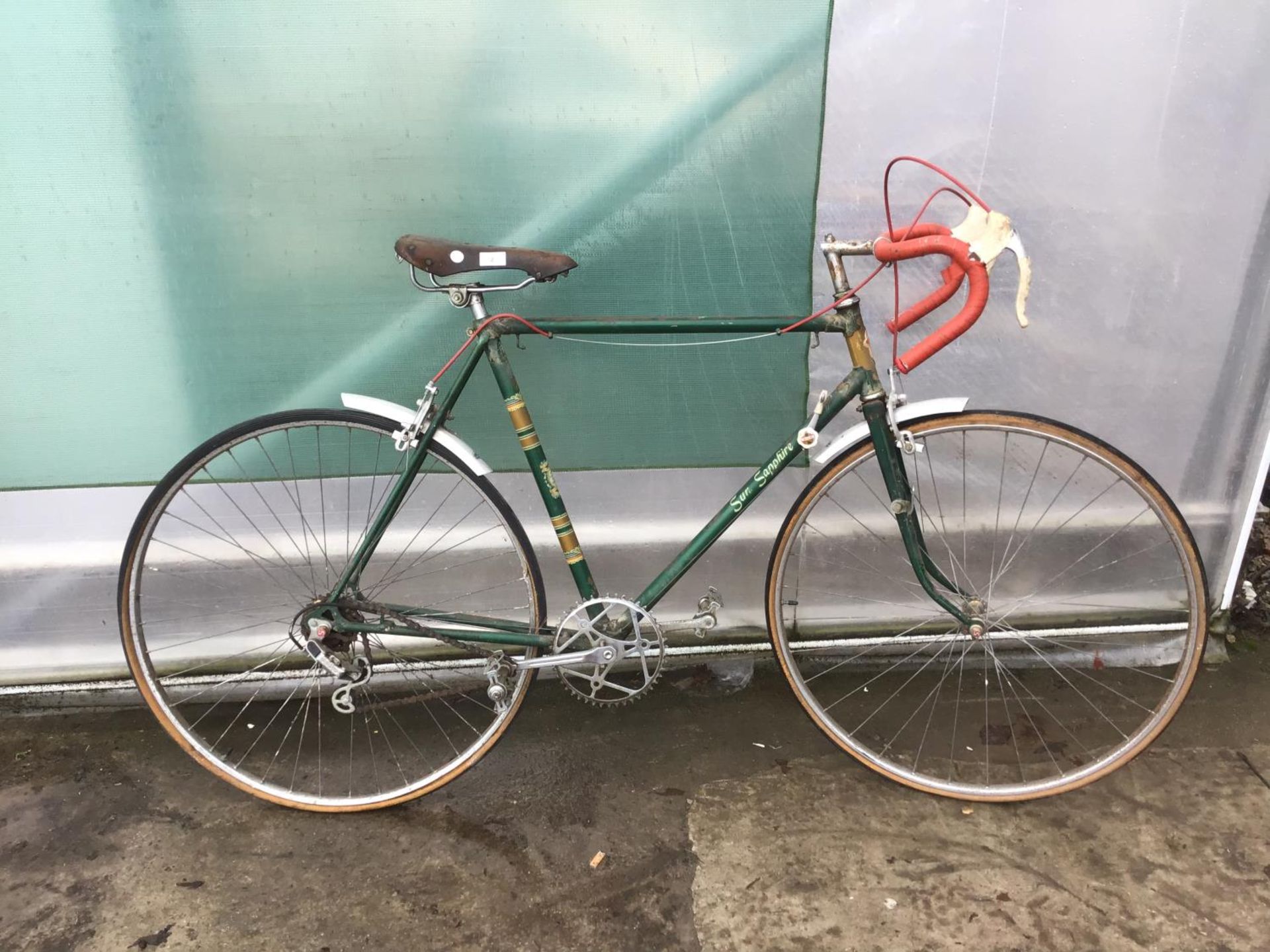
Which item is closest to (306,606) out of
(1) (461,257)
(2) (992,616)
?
(1) (461,257)

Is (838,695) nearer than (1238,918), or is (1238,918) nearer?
(1238,918)

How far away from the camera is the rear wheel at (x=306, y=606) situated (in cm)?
274

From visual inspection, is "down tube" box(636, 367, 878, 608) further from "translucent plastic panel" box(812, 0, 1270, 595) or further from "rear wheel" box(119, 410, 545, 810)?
"translucent plastic panel" box(812, 0, 1270, 595)

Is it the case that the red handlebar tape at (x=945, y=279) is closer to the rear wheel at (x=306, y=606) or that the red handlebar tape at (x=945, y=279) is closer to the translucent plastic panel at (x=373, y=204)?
the translucent plastic panel at (x=373, y=204)

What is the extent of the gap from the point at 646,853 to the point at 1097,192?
258 cm

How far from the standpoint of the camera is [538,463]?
2.45 meters

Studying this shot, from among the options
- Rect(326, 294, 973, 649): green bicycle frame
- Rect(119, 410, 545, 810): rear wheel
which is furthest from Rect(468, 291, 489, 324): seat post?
Rect(119, 410, 545, 810): rear wheel

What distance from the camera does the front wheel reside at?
290cm

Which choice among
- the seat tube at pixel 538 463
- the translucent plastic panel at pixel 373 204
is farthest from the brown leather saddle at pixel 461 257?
the translucent plastic panel at pixel 373 204

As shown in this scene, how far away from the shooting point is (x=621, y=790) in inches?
106

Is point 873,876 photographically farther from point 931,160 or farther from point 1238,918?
point 931,160

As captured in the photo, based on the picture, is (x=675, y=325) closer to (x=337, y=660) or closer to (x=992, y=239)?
(x=992, y=239)

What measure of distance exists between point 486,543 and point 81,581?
148 centimetres

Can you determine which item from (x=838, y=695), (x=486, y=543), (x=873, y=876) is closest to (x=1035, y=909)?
(x=873, y=876)
